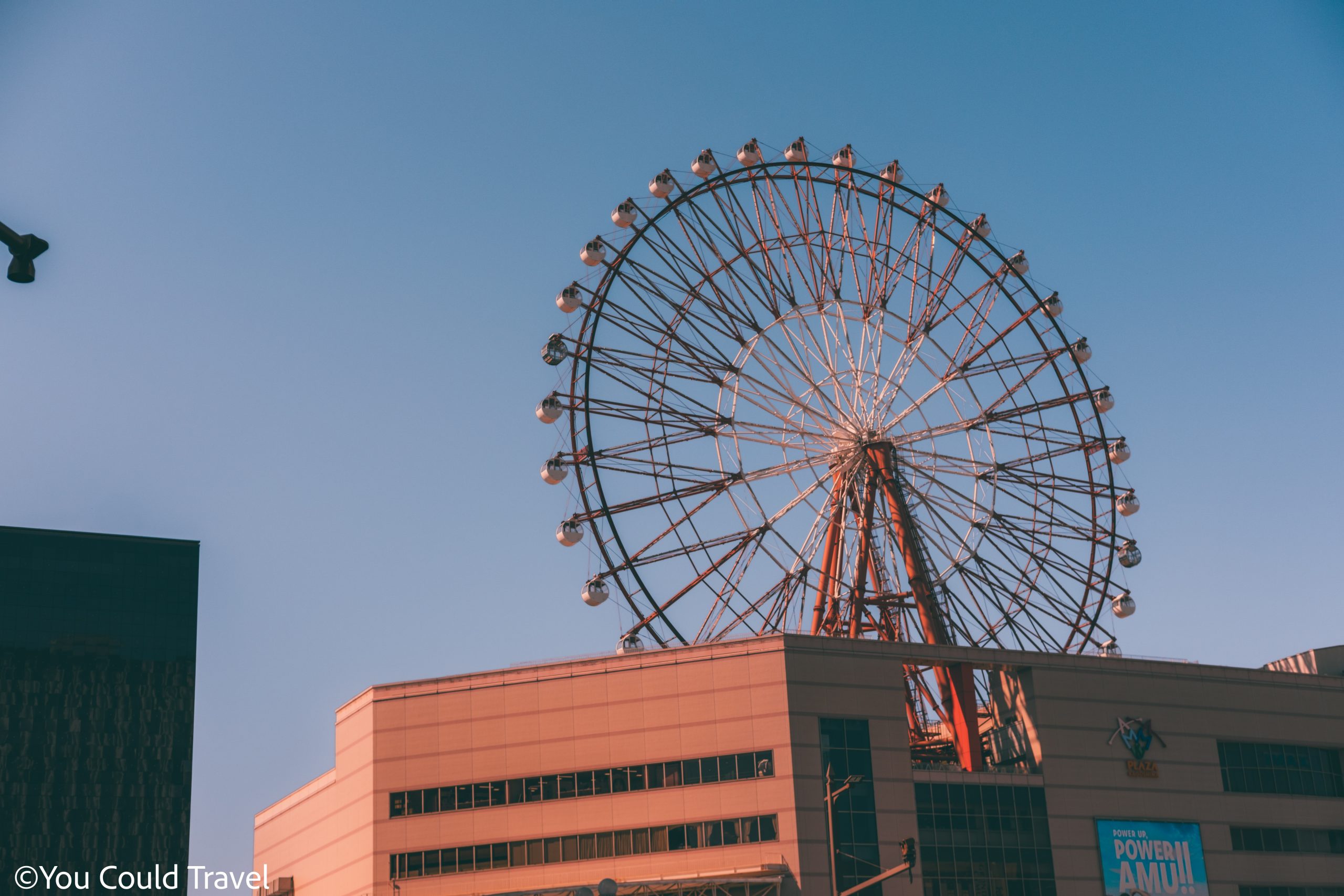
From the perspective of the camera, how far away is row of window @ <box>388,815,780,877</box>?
62.6m

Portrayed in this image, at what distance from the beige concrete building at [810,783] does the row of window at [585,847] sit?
0.27 feet

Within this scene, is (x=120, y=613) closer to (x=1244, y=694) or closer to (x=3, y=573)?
(x=3, y=573)

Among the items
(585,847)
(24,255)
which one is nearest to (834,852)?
(585,847)

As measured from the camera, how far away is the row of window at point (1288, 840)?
69.9 m

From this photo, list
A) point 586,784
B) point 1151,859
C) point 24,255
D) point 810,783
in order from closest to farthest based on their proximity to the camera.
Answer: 1. point 24,255
2. point 810,783
3. point 586,784
4. point 1151,859

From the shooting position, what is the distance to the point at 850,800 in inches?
2496

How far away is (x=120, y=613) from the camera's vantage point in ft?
546

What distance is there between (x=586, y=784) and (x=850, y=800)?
10707 millimetres

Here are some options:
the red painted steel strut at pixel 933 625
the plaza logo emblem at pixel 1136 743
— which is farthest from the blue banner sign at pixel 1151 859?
the red painted steel strut at pixel 933 625

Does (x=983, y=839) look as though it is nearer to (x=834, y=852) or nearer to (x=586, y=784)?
(x=586, y=784)

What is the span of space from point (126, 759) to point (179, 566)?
73.4 ft

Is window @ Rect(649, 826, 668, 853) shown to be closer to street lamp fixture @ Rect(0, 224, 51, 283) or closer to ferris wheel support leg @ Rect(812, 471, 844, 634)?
ferris wheel support leg @ Rect(812, 471, 844, 634)

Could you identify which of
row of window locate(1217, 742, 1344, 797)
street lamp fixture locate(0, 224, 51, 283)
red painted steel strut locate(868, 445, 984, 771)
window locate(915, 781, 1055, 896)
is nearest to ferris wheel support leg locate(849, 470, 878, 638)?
red painted steel strut locate(868, 445, 984, 771)

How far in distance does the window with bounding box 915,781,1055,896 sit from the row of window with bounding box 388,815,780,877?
22.8 feet
